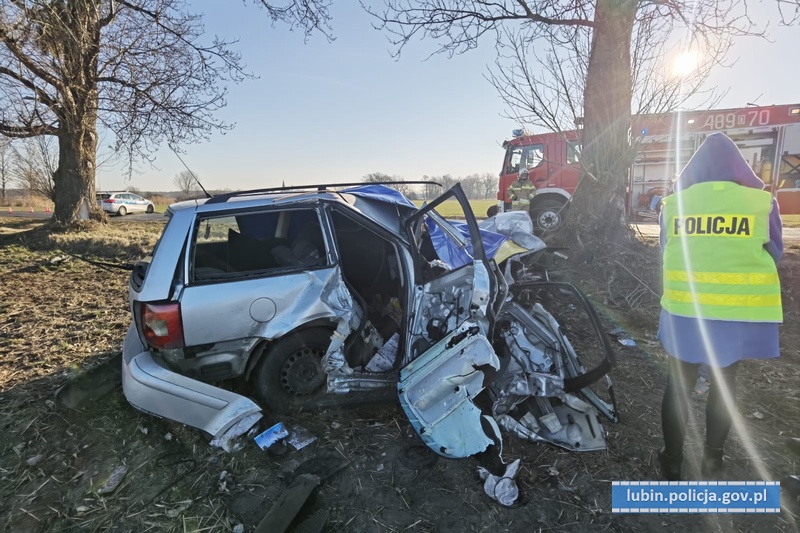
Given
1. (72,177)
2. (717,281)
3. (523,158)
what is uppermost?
(523,158)

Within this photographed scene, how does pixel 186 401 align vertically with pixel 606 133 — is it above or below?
below

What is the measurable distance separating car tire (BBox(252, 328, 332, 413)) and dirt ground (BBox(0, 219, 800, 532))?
0.41ft

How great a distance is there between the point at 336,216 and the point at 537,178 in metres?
8.89

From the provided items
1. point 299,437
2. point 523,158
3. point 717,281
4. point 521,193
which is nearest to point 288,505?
point 299,437

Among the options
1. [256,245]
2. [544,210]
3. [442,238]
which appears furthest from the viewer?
[544,210]

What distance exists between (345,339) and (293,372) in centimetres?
46

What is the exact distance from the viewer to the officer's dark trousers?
85.4 inches

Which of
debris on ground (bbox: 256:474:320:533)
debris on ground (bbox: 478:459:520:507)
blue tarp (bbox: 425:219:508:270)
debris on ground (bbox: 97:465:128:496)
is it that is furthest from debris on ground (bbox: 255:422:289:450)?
blue tarp (bbox: 425:219:508:270)

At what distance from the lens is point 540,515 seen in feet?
7.01

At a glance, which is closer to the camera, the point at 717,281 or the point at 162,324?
the point at 717,281

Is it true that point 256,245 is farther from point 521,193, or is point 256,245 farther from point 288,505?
point 521,193

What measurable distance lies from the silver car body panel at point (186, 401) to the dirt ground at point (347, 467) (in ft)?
0.75

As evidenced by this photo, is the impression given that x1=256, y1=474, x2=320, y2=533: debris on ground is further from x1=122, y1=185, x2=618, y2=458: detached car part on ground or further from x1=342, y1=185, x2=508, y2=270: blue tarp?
x1=342, y1=185, x2=508, y2=270: blue tarp

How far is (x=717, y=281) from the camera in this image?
2074 mm
